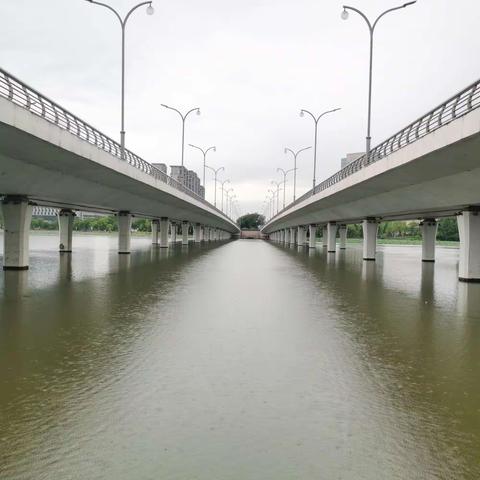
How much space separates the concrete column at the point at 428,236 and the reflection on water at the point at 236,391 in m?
28.2

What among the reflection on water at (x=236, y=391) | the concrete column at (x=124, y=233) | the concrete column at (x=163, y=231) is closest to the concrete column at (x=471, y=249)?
the reflection on water at (x=236, y=391)

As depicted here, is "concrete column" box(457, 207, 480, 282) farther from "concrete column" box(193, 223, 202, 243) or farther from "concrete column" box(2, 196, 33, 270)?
"concrete column" box(193, 223, 202, 243)

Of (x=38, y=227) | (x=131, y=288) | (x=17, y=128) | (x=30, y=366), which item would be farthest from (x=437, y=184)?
(x=38, y=227)

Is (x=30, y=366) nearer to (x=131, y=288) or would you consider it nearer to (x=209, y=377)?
(x=209, y=377)

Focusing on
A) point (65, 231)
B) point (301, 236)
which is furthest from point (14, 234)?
point (301, 236)

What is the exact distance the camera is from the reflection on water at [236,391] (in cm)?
501

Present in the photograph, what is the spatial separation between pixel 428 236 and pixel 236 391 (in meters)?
39.6

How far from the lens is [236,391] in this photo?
7277 millimetres

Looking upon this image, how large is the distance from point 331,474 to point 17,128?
13.7 metres

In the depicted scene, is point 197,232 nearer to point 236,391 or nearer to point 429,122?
point 429,122

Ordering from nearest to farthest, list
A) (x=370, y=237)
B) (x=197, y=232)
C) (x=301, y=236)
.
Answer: (x=370, y=237) → (x=301, y=236) → (x=197, y=232)

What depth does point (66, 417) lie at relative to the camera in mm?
6082

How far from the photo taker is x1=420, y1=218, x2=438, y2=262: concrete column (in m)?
42.3

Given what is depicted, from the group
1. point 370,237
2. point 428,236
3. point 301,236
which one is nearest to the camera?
point 428,236
